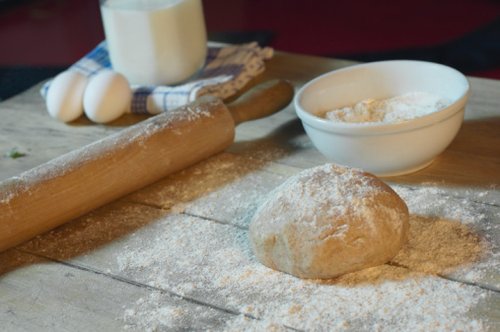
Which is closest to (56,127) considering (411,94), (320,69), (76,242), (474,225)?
(76,242)

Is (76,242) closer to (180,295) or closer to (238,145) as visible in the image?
(180,295)

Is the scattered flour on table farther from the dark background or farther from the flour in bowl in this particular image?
the dark background

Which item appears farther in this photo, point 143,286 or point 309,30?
point 309,30

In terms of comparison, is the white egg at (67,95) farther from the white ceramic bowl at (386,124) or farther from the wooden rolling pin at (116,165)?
the white ceramic bowl at (386,124)

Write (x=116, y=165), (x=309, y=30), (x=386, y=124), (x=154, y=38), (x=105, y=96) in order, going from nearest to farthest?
(x=386, y=124)
(x=116, y=165)
(x=105, y=96)
(x=154, y=38)
(x=309, y=30)

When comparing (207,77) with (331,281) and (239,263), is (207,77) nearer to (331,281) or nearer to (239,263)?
(239,263)

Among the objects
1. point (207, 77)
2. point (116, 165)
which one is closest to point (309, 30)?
point (207, 77)
